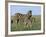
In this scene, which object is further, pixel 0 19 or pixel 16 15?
pixel 16 15

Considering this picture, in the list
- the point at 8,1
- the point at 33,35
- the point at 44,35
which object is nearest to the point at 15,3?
the point at 8,1

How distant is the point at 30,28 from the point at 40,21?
22 cm

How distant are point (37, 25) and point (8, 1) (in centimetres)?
63

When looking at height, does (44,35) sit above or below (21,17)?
below

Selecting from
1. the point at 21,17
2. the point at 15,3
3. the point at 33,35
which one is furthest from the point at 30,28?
the point at 15,3

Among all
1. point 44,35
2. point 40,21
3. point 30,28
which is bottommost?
point 44,35

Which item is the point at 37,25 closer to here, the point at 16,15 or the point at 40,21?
the point at 40,21

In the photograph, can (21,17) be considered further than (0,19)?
Yes

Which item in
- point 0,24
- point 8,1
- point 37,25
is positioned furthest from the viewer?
point 37,25

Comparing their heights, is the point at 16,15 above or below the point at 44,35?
above

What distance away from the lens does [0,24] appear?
4.62 ft

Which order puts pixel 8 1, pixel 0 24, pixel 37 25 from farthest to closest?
pixel 37 25 → pixel 8 1 → pixel 0 24

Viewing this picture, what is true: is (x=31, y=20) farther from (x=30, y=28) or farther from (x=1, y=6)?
(x=1, y=6)

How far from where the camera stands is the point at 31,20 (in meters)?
1.79
